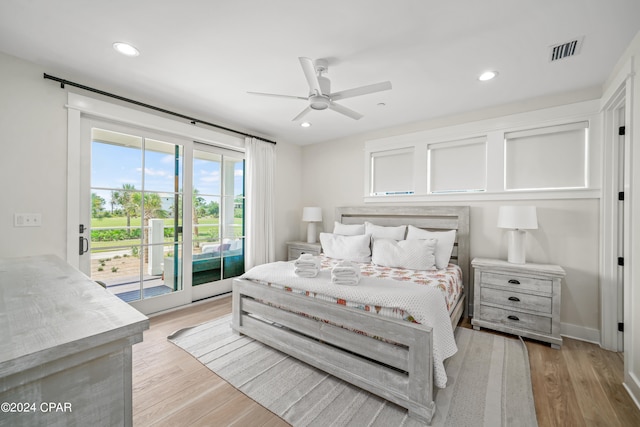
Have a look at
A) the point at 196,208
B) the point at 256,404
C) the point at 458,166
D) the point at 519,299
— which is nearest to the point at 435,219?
the point at 458,166

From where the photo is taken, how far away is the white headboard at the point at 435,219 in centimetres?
324

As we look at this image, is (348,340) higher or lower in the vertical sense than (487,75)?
lower

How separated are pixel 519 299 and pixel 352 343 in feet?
6.18

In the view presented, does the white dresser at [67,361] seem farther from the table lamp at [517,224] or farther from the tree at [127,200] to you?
the table lamp at [517,224]

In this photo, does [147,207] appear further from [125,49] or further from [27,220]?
[125,49]

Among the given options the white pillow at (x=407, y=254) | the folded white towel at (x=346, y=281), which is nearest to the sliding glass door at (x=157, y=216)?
the folded white towel at (x=346, y=281)

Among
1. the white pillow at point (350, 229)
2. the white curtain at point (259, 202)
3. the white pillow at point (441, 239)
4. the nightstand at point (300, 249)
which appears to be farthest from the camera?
the nightstand at point (300, 249)

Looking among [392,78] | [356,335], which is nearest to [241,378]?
[356,335]

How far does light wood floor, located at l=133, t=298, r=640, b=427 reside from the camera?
1630mm

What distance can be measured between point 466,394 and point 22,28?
3984 mm

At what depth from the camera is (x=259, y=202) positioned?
406 cm

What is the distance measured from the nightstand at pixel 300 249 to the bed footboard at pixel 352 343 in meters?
1.70

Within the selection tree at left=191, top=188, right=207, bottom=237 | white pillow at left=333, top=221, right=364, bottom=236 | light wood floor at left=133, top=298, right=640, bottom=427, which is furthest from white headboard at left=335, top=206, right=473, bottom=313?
tree at left=191, top=188, right=207, bottom=237

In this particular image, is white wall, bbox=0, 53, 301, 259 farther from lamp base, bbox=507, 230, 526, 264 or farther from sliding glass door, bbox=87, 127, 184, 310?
lamp base, bbox=507, 230, 526, 264
